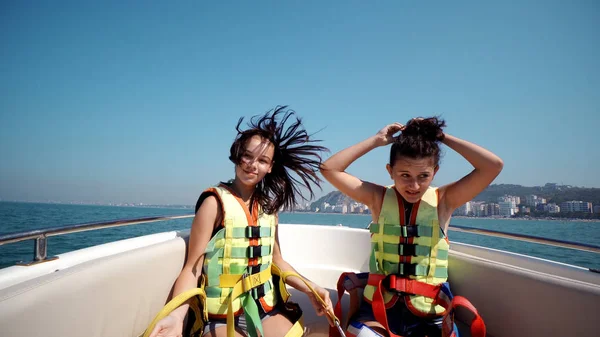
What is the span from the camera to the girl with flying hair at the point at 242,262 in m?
1.52

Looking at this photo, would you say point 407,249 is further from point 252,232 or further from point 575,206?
point 575,206

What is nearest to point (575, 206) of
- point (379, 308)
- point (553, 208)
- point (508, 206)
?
point (553, 208)

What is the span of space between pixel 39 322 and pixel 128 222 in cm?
119

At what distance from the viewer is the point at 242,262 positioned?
65.2 inches

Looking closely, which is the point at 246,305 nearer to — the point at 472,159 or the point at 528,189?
the point at 472,159

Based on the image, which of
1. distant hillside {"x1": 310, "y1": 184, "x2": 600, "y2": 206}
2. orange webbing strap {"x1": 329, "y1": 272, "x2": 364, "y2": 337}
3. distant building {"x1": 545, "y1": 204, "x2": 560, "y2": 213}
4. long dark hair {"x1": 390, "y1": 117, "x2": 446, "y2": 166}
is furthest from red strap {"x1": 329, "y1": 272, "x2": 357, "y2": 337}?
distant building {"x1": 545, "y1": 204, "x2": 560, "y2": 213}

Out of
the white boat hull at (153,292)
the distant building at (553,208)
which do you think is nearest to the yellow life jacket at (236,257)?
the white boat hull at (153,292)

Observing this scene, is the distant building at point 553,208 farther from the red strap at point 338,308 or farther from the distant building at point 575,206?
the red strap at point 338,308

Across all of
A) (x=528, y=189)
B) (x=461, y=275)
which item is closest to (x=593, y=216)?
(x=528, y=189)

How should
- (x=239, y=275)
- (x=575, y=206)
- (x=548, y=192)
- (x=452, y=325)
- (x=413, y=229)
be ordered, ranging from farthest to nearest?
(x=548, y=192), (x=575, y=206), (x=413, y=229), (x=239, y=275), (x=452, y=325)

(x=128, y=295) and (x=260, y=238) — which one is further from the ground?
(x=260, y=238)

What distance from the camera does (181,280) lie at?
1.61 metres

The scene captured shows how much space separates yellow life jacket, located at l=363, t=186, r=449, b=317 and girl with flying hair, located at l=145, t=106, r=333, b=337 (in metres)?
0.38

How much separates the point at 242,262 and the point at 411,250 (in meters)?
0.97
